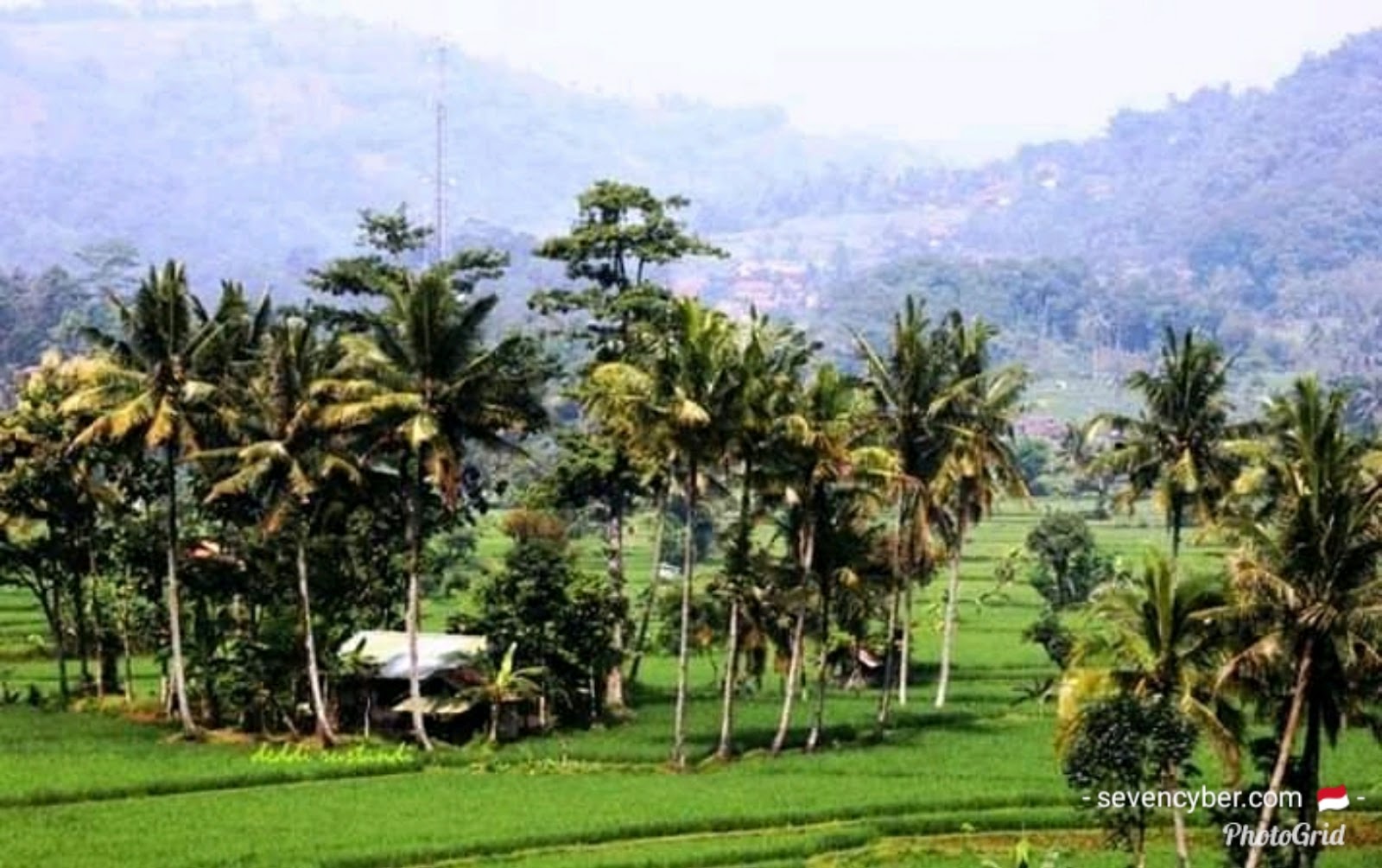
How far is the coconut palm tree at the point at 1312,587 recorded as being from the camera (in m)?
26.1

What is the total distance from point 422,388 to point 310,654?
6409mm

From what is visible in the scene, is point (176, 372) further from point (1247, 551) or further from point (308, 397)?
point (1247, 551)

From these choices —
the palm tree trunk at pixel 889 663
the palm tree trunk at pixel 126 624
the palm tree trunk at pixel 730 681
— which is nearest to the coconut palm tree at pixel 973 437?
the palm tree trunk at pixel 889 663

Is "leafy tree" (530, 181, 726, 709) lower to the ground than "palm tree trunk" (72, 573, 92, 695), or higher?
higher

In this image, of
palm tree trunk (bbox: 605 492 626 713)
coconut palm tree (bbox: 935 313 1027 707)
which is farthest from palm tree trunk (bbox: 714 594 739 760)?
coconut palm tree (bbox: 935 313 1027 707)

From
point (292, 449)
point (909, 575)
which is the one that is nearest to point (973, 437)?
point (909, 575)

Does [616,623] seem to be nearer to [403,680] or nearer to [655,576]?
[655,576]

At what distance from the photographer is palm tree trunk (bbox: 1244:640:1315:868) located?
26.5 metres

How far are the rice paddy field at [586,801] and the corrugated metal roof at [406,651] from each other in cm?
289

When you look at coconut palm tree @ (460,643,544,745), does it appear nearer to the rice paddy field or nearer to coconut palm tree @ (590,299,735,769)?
the rice paddy field

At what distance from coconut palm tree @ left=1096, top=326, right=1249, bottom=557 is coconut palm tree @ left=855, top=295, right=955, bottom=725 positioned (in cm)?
633

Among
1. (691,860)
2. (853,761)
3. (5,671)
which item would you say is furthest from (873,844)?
(5,671)

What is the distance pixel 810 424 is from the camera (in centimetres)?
4056

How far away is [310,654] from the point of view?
4169cm
